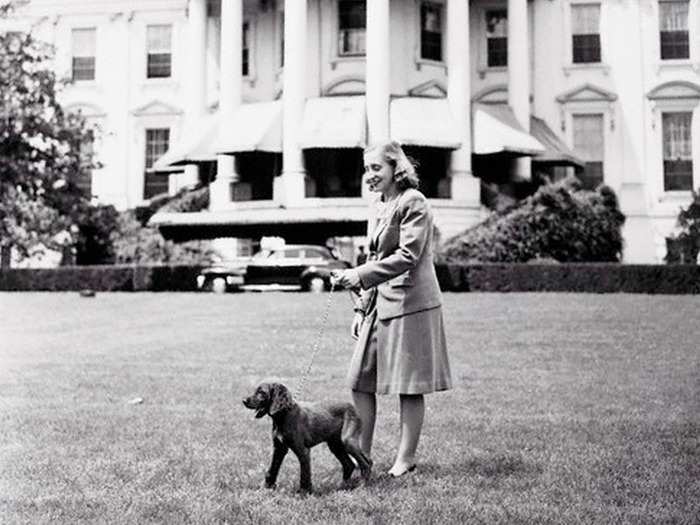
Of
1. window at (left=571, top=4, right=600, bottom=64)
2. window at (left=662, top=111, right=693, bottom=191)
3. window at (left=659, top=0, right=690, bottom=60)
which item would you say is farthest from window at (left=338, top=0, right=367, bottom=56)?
window at (left=659, top=0, right=690, bottom=60)

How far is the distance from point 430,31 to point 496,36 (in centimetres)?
234

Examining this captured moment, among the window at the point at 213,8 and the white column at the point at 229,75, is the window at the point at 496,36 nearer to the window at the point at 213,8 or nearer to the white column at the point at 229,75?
the white column at the point at 229,75

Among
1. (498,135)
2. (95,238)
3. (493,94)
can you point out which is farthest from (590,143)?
(95,238)

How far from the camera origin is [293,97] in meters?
25.5

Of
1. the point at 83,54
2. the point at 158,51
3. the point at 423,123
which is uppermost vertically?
the point at 158,51

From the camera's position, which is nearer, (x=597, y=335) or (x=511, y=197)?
(x=597, y=335)

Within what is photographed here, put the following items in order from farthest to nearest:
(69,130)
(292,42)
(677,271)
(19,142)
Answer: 1. (292,42)
2. (69,130)
3. (19,142)
4. (677,271)

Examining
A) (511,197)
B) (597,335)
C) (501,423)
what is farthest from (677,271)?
(511,197)

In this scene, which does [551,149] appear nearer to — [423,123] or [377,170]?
[423,123]

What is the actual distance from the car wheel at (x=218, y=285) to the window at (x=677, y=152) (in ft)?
31.2

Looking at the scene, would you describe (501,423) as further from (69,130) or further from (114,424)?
(69,130)

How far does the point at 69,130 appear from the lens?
23359mm

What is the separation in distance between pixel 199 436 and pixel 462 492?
7.59ft

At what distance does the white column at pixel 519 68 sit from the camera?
26.7 metres
